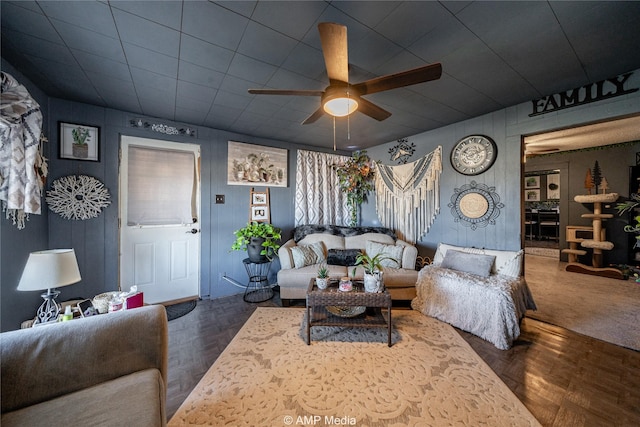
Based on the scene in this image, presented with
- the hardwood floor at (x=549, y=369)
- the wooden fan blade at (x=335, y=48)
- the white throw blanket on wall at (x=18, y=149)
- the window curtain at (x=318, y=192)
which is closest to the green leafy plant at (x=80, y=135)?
the white throw blanket on wall at (x=18, y=149)

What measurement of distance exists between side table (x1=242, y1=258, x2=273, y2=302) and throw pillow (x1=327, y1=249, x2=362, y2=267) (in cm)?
95

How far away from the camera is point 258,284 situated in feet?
12.1

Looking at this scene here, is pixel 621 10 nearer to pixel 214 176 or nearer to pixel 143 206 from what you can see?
pixel 214 176

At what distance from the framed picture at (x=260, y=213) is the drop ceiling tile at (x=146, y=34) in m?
2.30

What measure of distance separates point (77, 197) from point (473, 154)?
4924 mm

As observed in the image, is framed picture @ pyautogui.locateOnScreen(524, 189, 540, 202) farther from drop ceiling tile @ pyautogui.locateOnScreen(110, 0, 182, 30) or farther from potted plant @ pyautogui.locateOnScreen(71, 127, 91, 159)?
potted plant @ pyautogui.locateOnScreen(71, 127, 91, 159)

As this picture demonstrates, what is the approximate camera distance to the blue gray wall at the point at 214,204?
2029 mm

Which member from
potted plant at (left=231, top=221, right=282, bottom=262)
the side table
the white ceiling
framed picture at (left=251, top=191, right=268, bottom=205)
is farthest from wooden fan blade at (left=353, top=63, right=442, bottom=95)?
the side table

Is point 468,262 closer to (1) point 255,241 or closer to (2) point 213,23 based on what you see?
(1) point 255,241

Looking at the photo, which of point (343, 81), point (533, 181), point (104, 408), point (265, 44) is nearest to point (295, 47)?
point (265, 44)

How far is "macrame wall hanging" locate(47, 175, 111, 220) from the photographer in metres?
2.44

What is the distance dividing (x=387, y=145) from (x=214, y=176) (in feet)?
9.97

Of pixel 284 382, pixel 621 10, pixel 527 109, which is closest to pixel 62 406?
pixel 284 382

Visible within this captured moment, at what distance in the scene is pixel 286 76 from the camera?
2043mm
